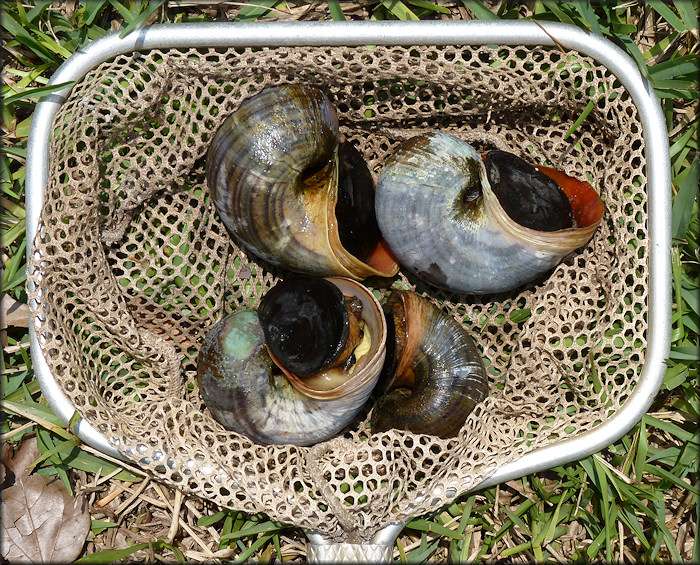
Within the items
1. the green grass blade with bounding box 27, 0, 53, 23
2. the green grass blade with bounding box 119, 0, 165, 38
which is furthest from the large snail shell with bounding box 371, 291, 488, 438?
the green grass blade with bounding box 27, 0, 53, 23

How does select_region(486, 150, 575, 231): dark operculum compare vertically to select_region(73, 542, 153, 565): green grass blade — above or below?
above

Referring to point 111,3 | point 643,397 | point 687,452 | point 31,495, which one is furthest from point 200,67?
point 687,452

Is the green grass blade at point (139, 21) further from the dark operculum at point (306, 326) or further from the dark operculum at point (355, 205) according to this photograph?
the dark operculum at point (306, 326)

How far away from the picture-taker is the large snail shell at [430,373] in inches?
85.4

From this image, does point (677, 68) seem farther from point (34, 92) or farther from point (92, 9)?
point (34, 92)

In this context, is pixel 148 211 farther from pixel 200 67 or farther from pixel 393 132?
pixel 393 132

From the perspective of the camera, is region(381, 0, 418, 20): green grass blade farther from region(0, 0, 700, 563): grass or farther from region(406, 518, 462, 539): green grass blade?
region(406, 518, 462, 539): green grass blade

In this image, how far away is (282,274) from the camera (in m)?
2.43

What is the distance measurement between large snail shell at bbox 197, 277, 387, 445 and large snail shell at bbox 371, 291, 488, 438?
118mm

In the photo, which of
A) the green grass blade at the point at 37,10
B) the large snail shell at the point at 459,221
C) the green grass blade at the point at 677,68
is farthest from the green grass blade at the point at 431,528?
the green grass blade at the point at 37,10

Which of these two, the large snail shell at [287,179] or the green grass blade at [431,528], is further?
the green grass blade at [431,528]

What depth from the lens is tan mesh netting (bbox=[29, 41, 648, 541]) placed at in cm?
212

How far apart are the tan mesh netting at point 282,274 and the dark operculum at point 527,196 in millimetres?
A: 230

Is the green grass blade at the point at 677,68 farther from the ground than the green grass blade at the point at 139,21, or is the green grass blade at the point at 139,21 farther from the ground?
the green grass blade at the point at 139,21
